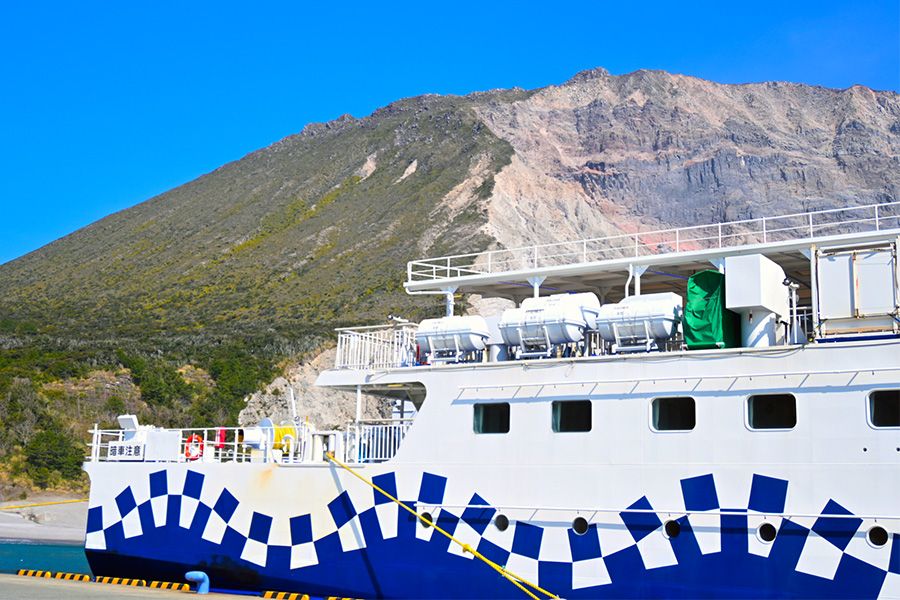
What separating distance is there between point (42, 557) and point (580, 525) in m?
24.5

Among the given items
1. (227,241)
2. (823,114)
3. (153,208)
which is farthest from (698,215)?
(153,208)

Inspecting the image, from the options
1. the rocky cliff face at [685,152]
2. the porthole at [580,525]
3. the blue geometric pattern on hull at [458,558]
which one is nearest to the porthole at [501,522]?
the blue geometric pattern on hull at [458,558]

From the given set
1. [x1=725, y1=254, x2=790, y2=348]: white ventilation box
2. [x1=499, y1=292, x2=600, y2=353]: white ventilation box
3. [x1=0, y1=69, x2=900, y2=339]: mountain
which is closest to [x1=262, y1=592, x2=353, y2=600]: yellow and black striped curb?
[x1=499, y1=292, x2=600, y2=353]: white ventilation box

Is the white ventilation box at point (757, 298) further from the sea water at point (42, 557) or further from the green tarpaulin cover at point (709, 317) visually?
the sea water at point (42, 557)

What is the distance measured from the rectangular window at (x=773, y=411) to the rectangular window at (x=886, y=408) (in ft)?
3.71

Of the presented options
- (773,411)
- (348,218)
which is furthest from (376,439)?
(348,218)

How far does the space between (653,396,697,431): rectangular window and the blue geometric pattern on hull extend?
3.94ft

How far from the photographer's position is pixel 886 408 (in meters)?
14.2

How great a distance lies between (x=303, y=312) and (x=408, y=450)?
2373 inches

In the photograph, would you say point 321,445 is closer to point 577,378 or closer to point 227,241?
point 577,378

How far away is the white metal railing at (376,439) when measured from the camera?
59.9 feet

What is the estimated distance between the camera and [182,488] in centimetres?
1948

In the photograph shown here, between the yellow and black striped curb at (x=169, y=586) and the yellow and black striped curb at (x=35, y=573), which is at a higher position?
the yellow and black striped curb at (x=169, y=586)

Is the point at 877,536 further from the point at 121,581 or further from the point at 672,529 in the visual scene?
the point at 121,581
